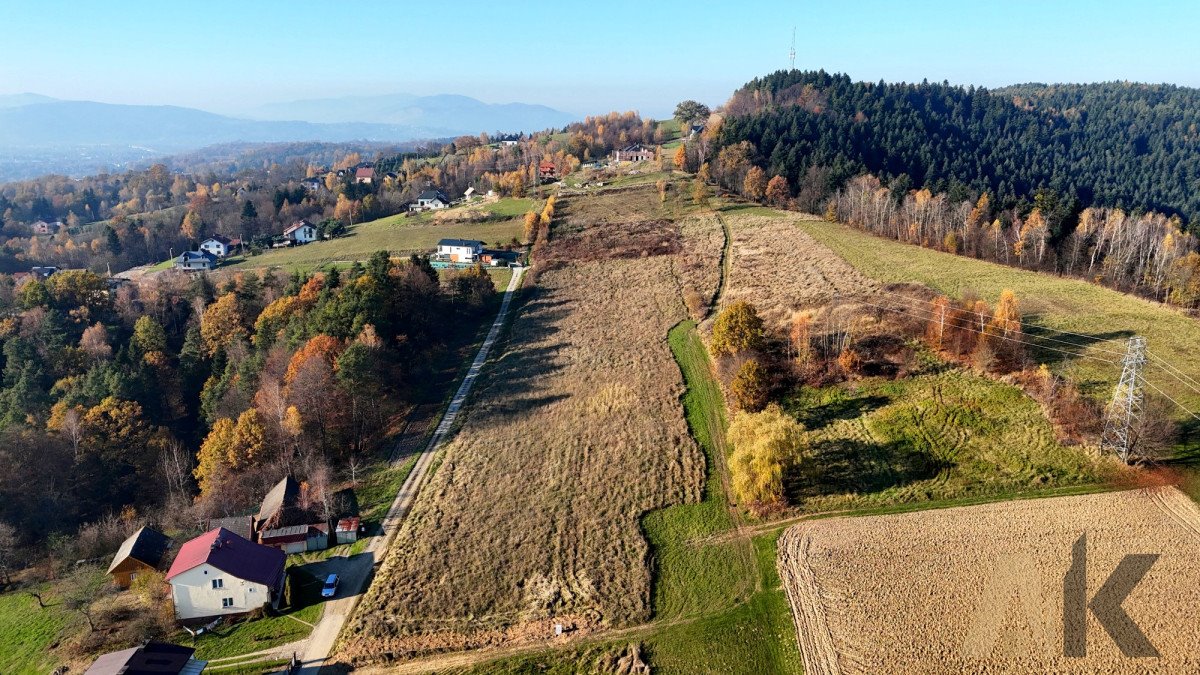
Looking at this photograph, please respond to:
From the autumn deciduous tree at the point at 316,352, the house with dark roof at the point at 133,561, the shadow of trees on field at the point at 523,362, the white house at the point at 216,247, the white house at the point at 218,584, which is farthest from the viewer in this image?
the white house at the point at 216,247

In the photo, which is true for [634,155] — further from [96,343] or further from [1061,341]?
[1061,341]

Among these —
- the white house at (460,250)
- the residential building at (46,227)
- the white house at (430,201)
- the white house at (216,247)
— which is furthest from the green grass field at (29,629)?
the residential building at (46,227)

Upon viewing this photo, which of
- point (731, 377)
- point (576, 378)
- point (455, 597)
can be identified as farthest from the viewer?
point (576, 378)

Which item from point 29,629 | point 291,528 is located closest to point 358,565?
point 291,528

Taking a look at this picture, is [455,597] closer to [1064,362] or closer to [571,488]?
[571,488]

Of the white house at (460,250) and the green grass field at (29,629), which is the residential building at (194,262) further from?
the green grass field at (29,629)

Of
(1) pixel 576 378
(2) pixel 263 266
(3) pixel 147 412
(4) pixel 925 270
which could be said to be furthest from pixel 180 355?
(4) pixel 925 270
